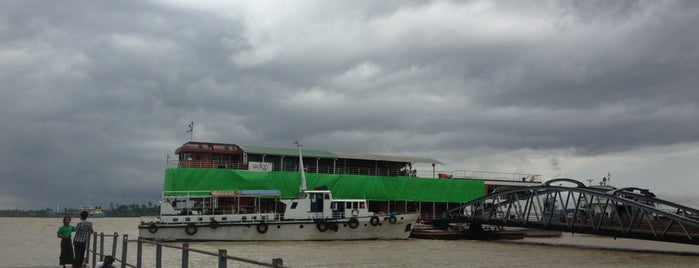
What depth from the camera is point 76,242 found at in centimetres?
1664

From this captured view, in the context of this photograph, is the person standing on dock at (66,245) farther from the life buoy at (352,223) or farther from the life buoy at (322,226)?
the life buoy at (352,223)

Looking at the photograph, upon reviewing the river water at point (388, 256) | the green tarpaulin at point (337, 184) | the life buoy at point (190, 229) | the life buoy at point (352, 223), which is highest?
the green tarpaulin at point (337, 184)

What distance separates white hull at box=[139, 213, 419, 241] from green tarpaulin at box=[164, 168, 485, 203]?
351 inches

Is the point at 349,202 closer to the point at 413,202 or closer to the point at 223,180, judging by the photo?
the point at 223,180

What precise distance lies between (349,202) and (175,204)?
14264 millimetres

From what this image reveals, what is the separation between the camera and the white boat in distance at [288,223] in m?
43.0

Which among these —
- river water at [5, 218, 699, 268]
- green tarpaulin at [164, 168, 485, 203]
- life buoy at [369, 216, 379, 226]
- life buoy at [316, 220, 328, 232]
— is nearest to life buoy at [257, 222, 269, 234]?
river water at [5, 218, 699, 268]

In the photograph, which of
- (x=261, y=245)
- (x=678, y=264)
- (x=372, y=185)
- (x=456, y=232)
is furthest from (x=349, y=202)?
(x=678, y=264)

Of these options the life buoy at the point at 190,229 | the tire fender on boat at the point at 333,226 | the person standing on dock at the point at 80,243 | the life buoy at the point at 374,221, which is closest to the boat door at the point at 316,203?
the tire fender on boat at the point at 333,226

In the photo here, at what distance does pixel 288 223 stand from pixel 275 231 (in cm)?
108

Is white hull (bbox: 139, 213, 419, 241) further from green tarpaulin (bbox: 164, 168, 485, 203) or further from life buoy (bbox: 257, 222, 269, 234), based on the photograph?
green tarpaulin (bbox: 164, 168, 485, 203)

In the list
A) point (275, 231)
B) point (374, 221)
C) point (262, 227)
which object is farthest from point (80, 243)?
point (374, 221)

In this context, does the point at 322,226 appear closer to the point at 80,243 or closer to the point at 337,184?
the point at 337,184

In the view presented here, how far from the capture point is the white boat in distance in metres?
43.0
